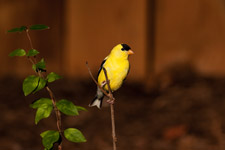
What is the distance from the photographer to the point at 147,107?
3.78 m

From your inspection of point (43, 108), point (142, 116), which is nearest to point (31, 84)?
point (43, 108)

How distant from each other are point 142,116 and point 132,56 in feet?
1.63

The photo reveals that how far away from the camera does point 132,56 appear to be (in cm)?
370

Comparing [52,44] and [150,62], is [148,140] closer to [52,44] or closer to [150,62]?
[150,62]

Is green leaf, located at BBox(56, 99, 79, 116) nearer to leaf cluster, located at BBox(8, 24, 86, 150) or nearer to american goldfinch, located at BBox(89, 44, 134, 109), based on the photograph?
leaf cluster, located at BBox(8, 24, 86, 150)

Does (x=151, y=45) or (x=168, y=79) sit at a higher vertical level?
(x=151, y=45)

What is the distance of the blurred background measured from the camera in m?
3.71

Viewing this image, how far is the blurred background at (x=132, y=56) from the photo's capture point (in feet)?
12.2

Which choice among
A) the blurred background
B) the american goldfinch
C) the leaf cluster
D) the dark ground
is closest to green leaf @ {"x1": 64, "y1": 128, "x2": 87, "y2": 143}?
the leaf cluster

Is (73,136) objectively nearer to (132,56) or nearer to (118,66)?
(118,66)

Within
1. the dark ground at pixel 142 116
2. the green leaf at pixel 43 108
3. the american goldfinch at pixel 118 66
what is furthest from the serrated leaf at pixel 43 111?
the dark ground at pixel 142 116

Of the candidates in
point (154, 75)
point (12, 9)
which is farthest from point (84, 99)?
point (12, 9)

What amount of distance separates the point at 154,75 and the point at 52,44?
1.01 metres

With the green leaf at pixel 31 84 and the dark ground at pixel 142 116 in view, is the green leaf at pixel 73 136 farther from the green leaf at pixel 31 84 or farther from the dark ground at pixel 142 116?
the dark ground at pixel 142 116
